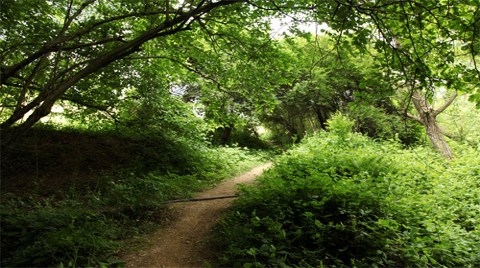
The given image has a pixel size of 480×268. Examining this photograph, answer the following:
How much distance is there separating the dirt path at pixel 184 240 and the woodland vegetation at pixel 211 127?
0.36 meters

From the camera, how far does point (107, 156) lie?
9.75 m

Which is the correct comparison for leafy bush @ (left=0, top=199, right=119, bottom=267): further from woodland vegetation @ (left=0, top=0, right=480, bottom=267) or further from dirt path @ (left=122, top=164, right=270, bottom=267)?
dirt path @ (left=122, top=164, right=270, bottom=267)

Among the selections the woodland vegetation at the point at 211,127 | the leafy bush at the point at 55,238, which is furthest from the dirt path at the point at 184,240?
the leafy bush at the point at 55,238

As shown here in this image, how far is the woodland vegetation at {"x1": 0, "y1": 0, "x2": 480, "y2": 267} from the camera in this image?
13.9 feet

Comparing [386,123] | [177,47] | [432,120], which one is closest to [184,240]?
[177,47]

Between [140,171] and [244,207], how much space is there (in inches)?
176

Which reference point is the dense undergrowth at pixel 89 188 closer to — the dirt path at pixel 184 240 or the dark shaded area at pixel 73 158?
the dark shaded area at pixel 73 158

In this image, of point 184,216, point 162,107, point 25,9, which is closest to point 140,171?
point 162,107

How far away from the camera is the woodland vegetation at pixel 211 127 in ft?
13.9

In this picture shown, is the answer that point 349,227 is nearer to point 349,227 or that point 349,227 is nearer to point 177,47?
point 349,227

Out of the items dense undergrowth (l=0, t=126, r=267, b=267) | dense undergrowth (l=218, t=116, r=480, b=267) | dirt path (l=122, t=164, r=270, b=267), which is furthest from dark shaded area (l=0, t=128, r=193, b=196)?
dense undergrowth (l=218, t=116, r=480, b=267)

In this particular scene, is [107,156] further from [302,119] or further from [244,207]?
[302,119]

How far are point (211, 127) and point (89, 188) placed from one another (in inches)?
274

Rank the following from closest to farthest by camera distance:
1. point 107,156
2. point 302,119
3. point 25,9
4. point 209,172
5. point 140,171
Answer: point 25,9 < point 140,171 < point 107,156 < point 209,172 < point 302,119
